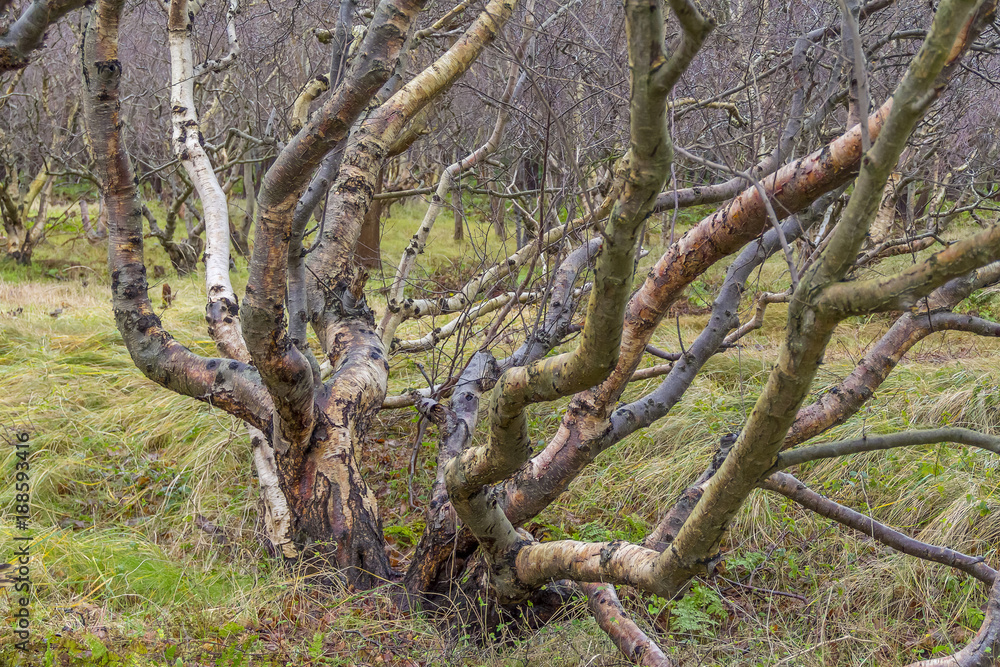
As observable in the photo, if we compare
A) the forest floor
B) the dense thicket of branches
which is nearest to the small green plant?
the forest floor

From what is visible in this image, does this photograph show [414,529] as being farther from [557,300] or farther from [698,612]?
[557,300]

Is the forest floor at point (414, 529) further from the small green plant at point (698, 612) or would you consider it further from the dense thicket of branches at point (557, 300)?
the dense thicket of branches at point (557, 300)

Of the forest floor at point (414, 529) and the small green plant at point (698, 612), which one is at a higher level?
the forest floor at point (414, 529)

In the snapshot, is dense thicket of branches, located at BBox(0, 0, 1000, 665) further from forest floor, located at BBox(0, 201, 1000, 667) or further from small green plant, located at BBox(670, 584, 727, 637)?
small green plant, located at BBox(670, 584, 727, 637)

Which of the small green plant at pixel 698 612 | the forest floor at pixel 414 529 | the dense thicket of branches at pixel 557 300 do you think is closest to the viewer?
the dense thicket of branches at pixel 557 300

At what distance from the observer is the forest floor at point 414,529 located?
2484 mm

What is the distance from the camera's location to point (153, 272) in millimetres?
11320

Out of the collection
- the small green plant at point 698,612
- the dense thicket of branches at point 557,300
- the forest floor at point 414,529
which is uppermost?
the dense thicket of branches at point 557,300

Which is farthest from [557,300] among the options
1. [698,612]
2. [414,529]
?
[414,529]

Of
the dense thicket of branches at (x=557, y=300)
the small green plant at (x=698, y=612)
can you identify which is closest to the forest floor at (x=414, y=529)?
the small green plant at (x=698, y=612)

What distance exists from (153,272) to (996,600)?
40.1 ft

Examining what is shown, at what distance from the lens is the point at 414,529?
398 cm

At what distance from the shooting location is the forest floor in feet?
8.15

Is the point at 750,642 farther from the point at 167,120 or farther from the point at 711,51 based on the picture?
the point at 167,120
